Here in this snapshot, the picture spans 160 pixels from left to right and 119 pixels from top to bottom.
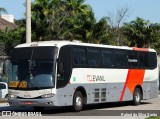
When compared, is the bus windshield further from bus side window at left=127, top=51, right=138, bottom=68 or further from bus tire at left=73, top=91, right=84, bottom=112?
bus side window at left=127, top=51, right=138, bottom=68

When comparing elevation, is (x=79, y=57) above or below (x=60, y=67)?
above

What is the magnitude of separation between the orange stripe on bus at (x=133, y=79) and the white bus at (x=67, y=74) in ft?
0.17

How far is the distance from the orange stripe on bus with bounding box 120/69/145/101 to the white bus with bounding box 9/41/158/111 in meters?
0.05

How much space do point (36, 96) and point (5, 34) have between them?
3216 centimetres

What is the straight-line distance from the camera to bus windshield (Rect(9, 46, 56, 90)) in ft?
66.1

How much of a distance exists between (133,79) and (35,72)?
7839 mm

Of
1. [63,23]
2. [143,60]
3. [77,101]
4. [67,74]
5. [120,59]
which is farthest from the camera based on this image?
[63,23]

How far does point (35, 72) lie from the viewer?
2020 cm

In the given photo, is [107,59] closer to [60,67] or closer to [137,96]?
[137,96]

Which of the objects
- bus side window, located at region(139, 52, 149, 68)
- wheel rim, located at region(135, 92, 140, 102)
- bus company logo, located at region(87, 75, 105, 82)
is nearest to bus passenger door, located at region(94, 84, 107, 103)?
bus company logo, located at region(87, 75, 105, 82)

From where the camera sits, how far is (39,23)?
137 ft

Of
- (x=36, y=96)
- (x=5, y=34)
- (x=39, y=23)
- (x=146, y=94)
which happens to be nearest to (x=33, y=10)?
(x=39, y=23)

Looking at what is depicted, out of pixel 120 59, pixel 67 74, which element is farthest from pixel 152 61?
pixel 67 74

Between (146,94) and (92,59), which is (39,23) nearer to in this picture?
(146,94)
